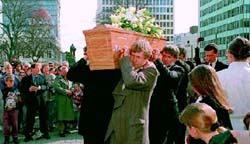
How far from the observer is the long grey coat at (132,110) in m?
5.70

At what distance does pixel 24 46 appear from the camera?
5881 centimetres

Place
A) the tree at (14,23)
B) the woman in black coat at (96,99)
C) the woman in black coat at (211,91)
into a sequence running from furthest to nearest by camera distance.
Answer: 1. the tree at (14,23)
2. the woman in black coat at (96,99)
3. the woman in black coat at (211,91)

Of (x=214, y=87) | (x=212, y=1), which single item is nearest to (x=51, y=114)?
(x=214, y=87)

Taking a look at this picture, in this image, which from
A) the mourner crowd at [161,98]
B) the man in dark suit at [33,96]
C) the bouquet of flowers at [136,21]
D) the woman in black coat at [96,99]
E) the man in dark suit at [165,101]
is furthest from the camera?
the man in dark suit at [33,96]

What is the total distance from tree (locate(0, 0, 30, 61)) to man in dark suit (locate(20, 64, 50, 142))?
43958mm

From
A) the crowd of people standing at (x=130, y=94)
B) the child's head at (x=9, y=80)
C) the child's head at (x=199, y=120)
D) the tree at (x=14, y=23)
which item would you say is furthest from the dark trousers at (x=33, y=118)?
the tree at (x=14, y=23)

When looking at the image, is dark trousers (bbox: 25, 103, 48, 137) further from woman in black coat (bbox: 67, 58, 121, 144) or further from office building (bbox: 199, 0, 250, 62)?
office building (bbox: 199, 0, 250, 62)

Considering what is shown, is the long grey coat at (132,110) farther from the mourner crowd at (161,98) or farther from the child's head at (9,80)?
the child's head at (9,80)

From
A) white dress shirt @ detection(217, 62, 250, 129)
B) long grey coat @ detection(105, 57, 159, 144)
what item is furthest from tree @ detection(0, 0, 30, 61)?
white dress shirt @ detection(217, 62, 250, 129)

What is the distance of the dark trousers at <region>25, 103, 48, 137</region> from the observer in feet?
41.4

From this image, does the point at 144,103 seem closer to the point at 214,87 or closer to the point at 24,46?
the point at 214,87

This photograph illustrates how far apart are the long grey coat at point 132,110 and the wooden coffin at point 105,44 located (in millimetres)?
166

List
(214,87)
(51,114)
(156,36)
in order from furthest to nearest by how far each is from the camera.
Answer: (51,114)
(156,36)
(214,87)

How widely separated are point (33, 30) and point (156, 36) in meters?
51.9
